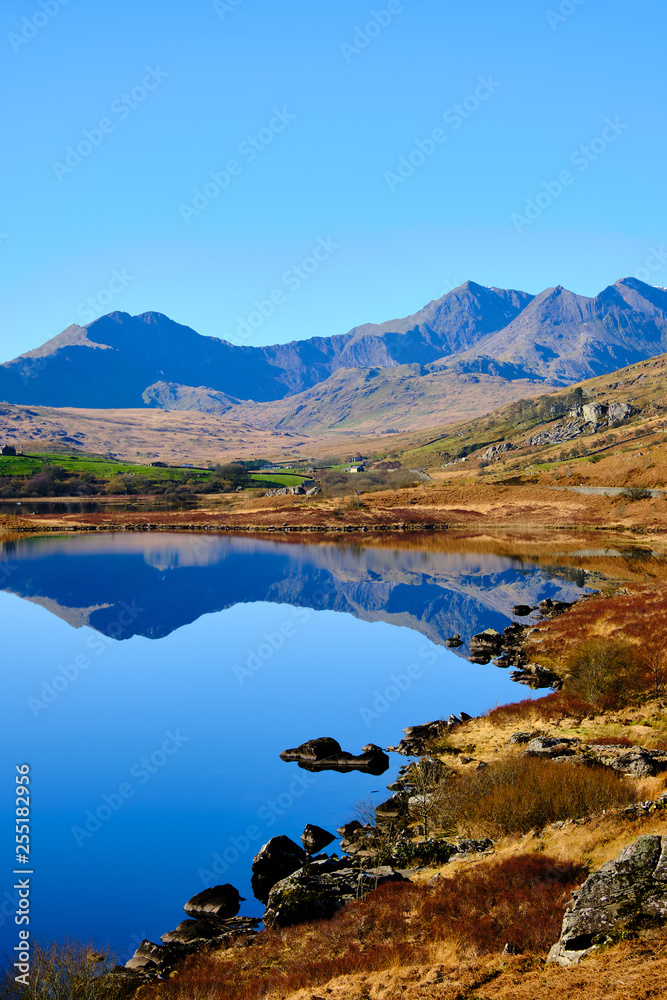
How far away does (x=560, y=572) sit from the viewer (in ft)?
230

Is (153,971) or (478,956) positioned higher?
(478,956)

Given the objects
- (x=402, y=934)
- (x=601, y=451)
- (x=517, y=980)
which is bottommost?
(x=402, y=934)

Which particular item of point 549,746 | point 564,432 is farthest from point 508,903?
point 564,432

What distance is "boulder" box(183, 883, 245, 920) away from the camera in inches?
606

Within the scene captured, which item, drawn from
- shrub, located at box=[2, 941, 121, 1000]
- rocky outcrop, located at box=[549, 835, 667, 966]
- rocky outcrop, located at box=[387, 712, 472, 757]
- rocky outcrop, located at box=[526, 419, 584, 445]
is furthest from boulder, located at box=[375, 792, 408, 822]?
rocky outcrop, located at box=[526, 419, 584, 445]

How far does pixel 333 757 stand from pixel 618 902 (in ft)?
48.4

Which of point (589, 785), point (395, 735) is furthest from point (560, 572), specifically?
point (589, 785)

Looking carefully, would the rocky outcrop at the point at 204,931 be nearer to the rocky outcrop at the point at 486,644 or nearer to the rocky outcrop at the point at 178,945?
the rocky outcrop at the point at 178,945

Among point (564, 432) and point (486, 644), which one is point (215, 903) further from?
point (564, 432)

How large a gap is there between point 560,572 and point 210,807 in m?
56.2

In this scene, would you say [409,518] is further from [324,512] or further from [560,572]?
[560,572]

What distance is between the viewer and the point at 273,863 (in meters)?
A: 17.0

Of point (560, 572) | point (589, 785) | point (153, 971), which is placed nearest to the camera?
point (153, 971)

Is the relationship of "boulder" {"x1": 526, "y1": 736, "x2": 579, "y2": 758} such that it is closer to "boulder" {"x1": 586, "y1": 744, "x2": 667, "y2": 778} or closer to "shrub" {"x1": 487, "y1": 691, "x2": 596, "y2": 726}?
"boulder" {"x1": 586, "y1": 744, "x2": 667, "y2": 778}
